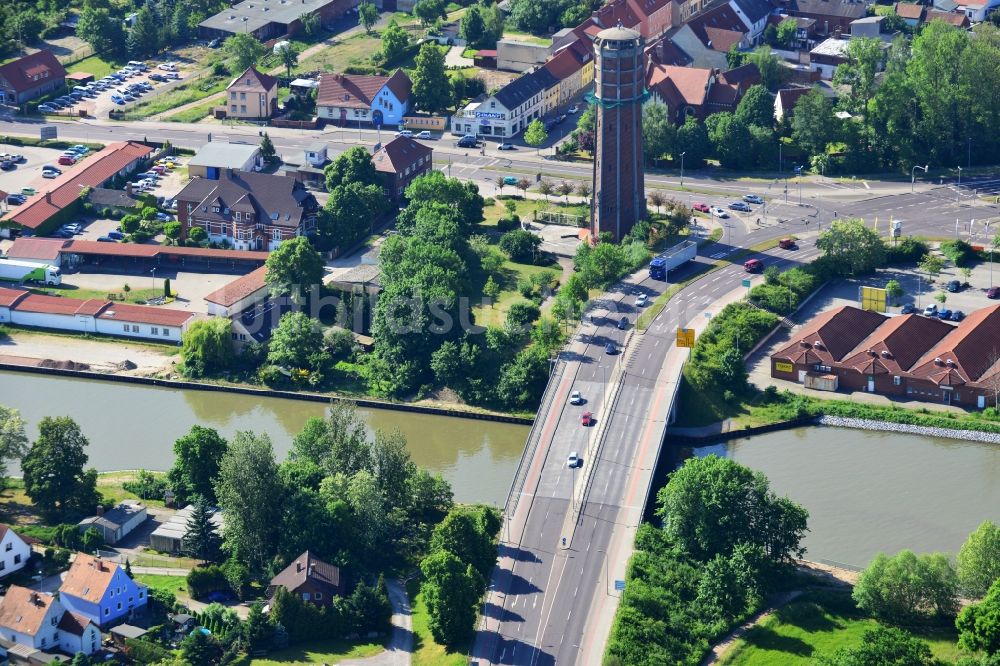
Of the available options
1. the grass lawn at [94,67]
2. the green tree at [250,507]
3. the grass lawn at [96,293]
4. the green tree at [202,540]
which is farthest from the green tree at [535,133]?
the green tree at [202,540]

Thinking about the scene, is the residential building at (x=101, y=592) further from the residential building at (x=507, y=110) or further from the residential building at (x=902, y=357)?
the residential building at (x=507, y=110)

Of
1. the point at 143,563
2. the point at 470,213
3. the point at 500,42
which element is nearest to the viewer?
the point at 143,563

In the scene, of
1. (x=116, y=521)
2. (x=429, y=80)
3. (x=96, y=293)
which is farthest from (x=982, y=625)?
(x=429, y=80)

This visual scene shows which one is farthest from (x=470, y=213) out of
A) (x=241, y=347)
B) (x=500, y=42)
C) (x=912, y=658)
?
(x=912, y=658)

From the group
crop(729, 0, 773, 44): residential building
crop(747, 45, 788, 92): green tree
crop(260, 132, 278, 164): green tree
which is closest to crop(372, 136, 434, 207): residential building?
crop(260, 132, 278, 164): green tree

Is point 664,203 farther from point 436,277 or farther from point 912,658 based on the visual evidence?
point 912,658

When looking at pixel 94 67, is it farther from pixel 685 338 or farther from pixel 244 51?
pixel 685 338

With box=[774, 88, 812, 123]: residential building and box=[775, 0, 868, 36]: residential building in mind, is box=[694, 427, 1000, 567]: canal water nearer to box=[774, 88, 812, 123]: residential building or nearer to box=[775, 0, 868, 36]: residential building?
box=[774, 88, 812, 123]: residential building
